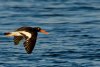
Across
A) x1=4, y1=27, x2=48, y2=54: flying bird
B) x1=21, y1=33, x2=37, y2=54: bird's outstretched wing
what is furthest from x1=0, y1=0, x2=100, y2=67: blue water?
x1=21, y1=33, x2=37, y2=54: bird's outstretched wing

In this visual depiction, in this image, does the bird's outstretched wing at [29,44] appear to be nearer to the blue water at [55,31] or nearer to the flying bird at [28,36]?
the flying bird at [28,36]

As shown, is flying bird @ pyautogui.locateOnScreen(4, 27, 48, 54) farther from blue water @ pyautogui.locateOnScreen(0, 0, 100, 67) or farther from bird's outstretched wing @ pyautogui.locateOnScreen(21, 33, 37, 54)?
blue water @ pyautogui.locateOnScreen(0, 0, 100, 67)

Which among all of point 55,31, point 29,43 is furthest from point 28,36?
point 55,31

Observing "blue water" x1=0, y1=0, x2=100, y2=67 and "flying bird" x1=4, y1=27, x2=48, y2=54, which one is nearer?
"flying bird" x1=4, y1=27, x2=48, y2=54

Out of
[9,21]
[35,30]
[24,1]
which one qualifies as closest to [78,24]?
[9,21]

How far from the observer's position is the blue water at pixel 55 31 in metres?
17.8

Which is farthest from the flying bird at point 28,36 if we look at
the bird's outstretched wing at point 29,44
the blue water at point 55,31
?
the blue water at point 55,31

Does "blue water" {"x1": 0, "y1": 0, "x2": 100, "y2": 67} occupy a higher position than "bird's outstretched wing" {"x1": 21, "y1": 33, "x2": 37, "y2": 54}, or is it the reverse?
"bird's outstretched wing" {"x1": 21, "y1": 33, "x2": 37, "y2": 54}

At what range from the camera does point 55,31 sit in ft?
73.9

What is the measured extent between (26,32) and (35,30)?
38 centimetres

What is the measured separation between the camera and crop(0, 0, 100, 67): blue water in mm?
17797

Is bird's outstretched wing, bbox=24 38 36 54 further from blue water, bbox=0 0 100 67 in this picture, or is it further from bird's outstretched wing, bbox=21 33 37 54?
blue water, bbox=0 0 100 67

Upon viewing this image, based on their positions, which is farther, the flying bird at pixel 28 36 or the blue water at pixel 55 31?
the blue water at pixel 55 31

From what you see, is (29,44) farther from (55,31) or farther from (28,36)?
(55,31)
